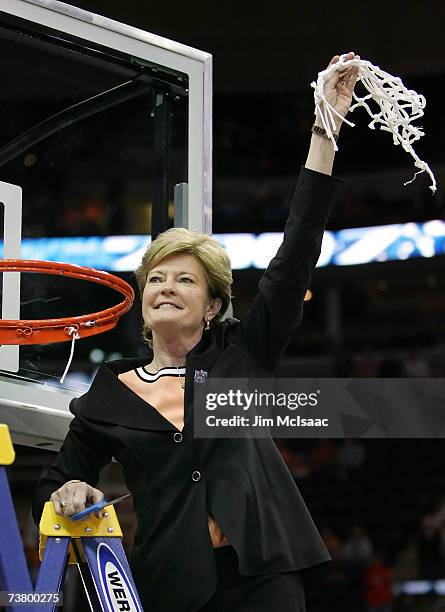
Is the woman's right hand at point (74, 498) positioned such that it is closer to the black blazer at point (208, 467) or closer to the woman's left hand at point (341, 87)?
the black blazer at point (208, 467)

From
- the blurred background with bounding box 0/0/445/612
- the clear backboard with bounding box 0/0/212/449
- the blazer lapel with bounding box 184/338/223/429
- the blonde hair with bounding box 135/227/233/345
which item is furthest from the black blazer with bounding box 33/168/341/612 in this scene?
the blurred background with bounding box 0/0/445/612

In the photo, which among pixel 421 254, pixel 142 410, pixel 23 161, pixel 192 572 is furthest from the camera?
pixel 421 254

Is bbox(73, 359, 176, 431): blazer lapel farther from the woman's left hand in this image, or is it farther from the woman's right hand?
the woman's left hand

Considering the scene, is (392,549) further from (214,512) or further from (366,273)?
(214,512)

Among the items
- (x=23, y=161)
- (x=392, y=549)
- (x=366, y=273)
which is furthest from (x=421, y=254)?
(x=23, y=161)

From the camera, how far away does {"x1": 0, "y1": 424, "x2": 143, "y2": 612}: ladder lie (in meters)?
1.60

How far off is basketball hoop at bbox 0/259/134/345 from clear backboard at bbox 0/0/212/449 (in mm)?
56

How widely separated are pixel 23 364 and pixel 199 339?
0.71m

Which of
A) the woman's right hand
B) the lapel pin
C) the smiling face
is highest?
the smiling face

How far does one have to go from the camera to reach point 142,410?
1811mm

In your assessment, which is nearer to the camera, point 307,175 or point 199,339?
point 307,175

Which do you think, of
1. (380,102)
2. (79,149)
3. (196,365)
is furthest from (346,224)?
(196,365)

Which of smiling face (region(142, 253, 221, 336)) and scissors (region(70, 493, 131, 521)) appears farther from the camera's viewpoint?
smiling face (region(142, 253, 221, 336))

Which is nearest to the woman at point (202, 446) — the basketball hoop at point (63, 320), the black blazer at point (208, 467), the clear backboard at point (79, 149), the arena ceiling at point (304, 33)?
the black blazer at point (208, 467)
